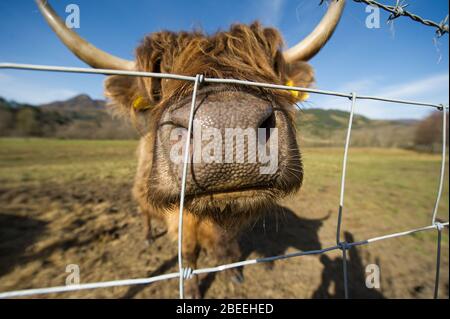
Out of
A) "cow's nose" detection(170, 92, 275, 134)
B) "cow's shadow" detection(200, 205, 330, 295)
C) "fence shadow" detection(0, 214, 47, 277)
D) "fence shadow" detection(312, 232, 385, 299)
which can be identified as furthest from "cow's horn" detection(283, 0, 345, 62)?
"fence shadow" detection(0, 214, 47, 277)

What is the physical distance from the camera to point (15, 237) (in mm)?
3818

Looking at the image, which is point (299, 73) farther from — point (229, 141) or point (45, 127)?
point (45, 127)

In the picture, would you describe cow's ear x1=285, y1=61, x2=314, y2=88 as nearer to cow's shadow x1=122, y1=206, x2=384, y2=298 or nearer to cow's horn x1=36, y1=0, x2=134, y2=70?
cow's shadow x1=122, y1=206, x2=384, y2=298

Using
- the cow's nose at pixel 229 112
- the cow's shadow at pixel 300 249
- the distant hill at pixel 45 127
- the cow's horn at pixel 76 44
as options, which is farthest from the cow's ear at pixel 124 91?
the distant hill at pixel 45 127

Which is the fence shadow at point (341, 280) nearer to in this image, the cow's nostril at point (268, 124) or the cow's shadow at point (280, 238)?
the cow's shadow at point (280, 238)

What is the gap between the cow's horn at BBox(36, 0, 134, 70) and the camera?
2.07m

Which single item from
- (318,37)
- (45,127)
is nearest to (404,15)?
(318,37)

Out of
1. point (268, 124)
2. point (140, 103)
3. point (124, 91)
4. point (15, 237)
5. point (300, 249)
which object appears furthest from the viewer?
point (300, 249)

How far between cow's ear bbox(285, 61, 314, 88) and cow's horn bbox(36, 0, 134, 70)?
193cm

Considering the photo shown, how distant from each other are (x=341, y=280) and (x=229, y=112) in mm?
3558

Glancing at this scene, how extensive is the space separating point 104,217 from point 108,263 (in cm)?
164
